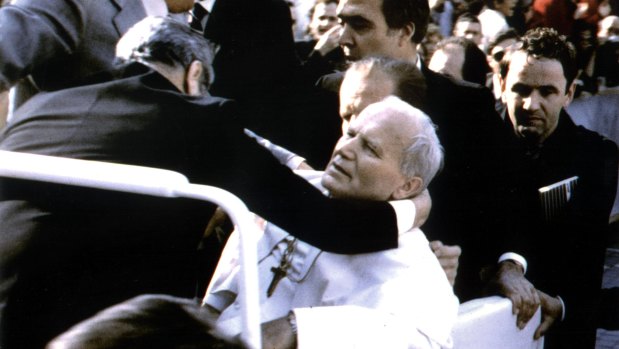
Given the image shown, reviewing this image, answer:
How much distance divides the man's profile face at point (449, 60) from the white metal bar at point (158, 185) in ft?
12.6

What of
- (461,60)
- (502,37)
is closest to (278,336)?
(461,60)

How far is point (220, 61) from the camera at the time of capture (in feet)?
15.9

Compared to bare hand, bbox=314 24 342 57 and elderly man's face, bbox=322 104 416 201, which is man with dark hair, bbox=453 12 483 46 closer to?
bare hand, bbox=314 24 342 57

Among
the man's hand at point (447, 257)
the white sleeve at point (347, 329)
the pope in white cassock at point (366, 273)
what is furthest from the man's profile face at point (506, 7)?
the white sleeve at point (347, 329)

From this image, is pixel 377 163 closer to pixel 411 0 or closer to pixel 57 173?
pixel 57 173

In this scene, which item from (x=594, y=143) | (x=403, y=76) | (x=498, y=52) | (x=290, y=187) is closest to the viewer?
(x=290, y=187)

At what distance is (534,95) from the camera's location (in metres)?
4.63

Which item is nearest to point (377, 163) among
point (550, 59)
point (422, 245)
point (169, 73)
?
point (422, 245)

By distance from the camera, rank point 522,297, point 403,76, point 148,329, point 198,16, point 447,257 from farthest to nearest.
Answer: point 198,16, point 403,76, point 522,297, point 447,257, point 148,329

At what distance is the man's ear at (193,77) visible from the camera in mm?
3131

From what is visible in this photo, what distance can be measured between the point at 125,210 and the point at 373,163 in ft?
2.37

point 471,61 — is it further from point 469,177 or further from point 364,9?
point 469,177

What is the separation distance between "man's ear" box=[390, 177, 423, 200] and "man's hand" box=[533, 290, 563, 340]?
0.86m

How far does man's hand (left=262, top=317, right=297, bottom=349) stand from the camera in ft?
8.25
